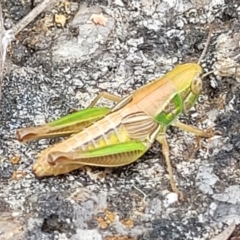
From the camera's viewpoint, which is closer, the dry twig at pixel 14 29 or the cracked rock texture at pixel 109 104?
the cracked rock texture at pixel 109 104

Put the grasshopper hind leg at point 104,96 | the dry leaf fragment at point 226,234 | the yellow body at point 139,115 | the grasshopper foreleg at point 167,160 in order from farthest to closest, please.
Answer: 1. the grasshopper hind leg at point 104,96
2. the yellow body at point 139,115
3. the grasshopper foreleg at point 167,160
4. the dry leaf fragment at point 226,234

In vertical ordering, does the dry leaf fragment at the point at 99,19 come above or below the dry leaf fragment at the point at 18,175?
above

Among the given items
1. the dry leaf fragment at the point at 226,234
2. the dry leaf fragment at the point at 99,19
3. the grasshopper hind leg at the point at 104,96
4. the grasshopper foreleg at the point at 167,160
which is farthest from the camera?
the dry leaf fragment at the point at 99,19

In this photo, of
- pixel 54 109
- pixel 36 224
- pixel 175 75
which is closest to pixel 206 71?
pixel 175 75

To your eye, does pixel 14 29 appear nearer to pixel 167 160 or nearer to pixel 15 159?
pixel 15 159

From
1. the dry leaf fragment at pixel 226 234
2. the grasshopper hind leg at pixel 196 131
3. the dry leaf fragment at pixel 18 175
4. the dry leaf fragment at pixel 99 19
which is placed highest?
the dry leaf fragment at pixel 99 19

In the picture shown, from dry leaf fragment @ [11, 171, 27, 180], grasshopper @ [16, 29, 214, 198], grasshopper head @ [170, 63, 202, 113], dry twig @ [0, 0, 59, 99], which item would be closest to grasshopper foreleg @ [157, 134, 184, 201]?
grasshopper @ [16, 29, 214, 198]

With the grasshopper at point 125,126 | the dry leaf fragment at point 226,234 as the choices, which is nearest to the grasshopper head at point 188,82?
the grasshopper at point 125,126

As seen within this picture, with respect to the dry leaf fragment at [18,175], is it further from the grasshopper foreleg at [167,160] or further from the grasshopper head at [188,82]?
the grasshopper head at [188,82]
